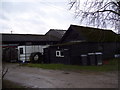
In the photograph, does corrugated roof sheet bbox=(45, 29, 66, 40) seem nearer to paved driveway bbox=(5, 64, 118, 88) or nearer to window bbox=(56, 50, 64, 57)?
window bbox=(56, 50, 64, 57)

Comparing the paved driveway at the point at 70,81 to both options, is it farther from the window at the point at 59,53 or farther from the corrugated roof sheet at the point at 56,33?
the corrugated roof sheet at the point at 56,33

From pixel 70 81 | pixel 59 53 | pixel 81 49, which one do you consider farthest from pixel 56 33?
pixel 70 81

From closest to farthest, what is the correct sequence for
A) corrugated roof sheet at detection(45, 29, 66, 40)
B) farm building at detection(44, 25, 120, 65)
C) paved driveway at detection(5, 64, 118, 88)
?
paved driveway at detection(5, 64, 118, 88), farm building at detection(44, 25, 120, 65), corrugated roof sheet at detection(45, 29, 66, 40)

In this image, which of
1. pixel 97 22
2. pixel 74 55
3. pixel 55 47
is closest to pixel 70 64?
pixel 74 55

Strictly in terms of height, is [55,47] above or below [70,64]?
above

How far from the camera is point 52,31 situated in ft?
162

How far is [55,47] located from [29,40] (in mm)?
12696

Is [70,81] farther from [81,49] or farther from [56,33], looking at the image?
[56,33]

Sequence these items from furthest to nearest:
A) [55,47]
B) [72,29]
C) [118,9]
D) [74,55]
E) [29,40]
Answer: [29,40] < [72,29] < [55,47] < [74,55] < [118,9]

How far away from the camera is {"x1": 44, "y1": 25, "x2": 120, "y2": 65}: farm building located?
1747cm

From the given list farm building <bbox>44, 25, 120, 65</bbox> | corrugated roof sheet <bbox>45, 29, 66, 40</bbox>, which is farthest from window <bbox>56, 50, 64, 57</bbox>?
corrugated roof sheet <bbox>45, 29, 66, 40</bbox>

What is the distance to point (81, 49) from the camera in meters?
19.6

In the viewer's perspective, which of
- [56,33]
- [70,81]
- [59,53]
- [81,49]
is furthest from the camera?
[56,33]

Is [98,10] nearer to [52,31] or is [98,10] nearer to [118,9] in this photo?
[118,9]
